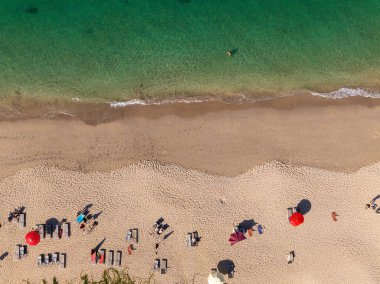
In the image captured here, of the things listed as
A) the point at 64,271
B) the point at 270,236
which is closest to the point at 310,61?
the point at 270,236

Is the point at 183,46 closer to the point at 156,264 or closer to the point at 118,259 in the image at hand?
the point at 156,264

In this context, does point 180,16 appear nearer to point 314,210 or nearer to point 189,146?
point 189,146

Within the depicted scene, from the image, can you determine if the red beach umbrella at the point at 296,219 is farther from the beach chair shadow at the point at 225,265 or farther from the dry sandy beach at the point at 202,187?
the beach chair shadow at the point at 225,265

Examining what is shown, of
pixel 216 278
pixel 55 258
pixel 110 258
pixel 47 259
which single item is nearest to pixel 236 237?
pixel 216 278

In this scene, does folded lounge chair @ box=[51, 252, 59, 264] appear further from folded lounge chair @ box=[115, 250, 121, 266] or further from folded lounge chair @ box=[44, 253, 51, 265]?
folded lounge chair @ box=[115, 250, 121, 266]

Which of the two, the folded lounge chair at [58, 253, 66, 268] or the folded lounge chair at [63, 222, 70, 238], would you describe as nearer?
the folded lounge chair at [58, 253, 66, 268]

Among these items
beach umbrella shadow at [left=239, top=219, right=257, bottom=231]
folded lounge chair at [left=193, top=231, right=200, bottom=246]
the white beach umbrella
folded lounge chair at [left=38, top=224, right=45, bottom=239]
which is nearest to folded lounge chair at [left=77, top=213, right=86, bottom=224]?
folded lounge chair at [left=38, top=224, right=45, bottom=239]
